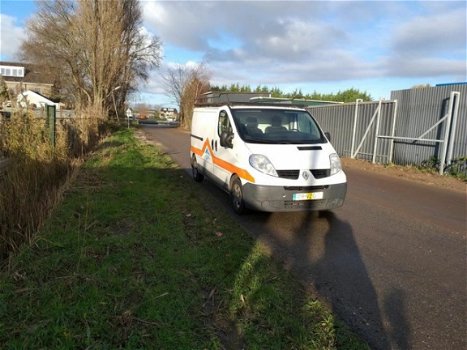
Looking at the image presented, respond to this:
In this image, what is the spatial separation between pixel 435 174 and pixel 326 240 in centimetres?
852

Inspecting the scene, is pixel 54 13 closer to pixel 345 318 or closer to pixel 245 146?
pixel 245 146

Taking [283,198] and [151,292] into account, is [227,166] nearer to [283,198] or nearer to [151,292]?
[283,198]

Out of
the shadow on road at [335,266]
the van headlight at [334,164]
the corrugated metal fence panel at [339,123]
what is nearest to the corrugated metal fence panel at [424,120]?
the corrugated metal fence panel at [339,123]

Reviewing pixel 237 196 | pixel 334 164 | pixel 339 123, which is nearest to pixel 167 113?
pixel 339 123

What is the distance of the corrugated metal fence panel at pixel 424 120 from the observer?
12055mm

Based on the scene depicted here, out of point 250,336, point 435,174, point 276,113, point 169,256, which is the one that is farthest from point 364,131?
point 250,336

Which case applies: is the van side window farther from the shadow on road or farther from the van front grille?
the van front grille

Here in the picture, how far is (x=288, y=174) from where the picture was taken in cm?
630

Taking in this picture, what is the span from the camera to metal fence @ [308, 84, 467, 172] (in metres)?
12.2

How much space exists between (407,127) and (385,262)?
419 inches

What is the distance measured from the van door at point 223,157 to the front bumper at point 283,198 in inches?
33.9

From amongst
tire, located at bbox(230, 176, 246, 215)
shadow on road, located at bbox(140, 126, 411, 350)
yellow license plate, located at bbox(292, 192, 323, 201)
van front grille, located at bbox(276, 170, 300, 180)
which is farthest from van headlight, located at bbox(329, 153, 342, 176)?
tire, located at bbox(230, 176, 246, 215)

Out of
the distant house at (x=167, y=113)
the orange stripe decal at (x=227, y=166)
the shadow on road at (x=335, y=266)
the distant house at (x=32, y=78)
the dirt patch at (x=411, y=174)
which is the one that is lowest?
the shadow on road at (x=335, y=266)

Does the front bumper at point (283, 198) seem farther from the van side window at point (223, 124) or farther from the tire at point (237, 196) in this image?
the van side window at point (223, 124)
